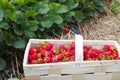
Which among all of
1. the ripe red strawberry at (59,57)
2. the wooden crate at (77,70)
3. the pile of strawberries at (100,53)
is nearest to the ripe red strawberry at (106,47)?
the pile of strawberries at (100,53)

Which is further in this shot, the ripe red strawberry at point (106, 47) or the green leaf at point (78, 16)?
the green leaf at point (78, 16)

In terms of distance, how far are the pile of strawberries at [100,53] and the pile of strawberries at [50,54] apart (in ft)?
0.25

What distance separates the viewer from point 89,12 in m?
2.14

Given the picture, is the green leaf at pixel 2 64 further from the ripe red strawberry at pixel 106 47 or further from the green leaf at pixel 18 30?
the ripe red strawberry at pixel 106 47

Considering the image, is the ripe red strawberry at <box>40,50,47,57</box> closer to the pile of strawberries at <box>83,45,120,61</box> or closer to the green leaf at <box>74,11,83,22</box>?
the pile of strawberries at <box>83,45,120,61</box>

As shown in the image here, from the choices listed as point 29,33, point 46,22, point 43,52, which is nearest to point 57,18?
point 46,22

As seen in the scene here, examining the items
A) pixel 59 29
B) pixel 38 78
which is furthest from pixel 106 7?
pixel 38 78

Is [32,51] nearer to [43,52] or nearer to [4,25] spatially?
[43,52]

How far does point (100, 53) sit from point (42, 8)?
48 cm

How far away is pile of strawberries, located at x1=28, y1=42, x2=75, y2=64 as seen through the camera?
1.44 meters

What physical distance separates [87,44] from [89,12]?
601 mm

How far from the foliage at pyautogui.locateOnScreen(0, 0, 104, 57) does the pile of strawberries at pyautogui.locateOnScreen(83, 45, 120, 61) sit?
319 millimetres

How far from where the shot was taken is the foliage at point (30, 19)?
1.59 metres

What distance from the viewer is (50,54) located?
1.47m
